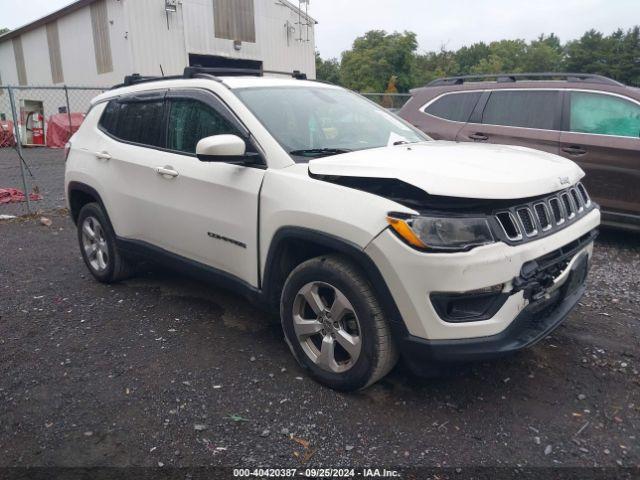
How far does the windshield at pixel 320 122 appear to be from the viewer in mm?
3396

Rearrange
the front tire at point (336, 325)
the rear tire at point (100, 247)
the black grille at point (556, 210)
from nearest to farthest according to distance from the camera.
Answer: the front tire at point (336, 325)
the black grille at point (556, 210)
the rear tire at point (100, 247)

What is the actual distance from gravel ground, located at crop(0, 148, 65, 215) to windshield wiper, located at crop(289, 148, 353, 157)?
271 inches

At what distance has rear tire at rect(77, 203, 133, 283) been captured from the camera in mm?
4785

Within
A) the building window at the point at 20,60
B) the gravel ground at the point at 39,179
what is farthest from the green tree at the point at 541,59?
the gravel ground at the point at 39,179

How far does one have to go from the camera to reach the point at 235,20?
23734 mm

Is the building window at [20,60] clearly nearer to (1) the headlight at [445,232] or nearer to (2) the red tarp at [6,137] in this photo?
(2) the red tarp at [6,137]

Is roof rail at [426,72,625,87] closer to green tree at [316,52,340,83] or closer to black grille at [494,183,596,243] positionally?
black grille at [494,183,596,243]

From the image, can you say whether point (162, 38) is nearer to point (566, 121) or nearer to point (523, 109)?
point (523, 109)

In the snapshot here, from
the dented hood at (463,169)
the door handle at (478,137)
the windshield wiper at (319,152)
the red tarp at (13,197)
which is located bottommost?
the red tarp at (13,197)

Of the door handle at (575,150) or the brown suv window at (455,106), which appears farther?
the brown suv window at (455,106)


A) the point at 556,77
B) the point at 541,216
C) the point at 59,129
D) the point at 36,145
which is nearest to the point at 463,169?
the point at 541,216

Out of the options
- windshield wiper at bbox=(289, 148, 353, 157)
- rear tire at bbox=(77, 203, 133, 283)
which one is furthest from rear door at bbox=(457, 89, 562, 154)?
rear tire at bbox=(77, 203, 133, 283)

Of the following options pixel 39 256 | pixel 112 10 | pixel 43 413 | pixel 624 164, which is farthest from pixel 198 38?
pixel 43 413

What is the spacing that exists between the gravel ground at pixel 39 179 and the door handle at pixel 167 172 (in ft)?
18.6
